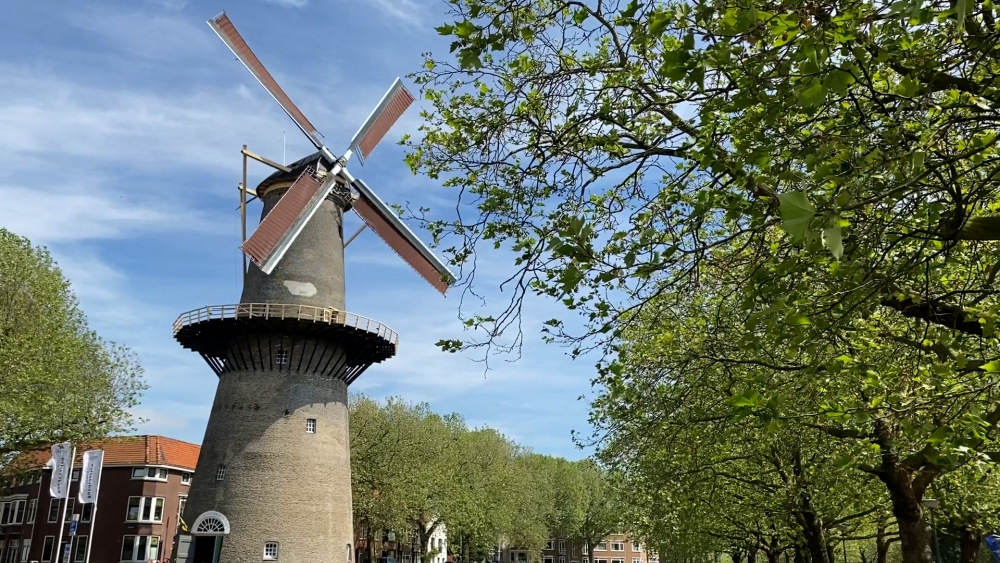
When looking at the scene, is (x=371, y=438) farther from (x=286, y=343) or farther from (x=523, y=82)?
(x=523, y=82)

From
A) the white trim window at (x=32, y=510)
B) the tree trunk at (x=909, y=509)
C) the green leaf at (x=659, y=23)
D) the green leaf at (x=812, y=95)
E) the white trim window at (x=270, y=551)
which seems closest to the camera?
the green leaf at (x=812, y=95)

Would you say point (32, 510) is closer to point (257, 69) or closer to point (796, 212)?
point (257, 69)

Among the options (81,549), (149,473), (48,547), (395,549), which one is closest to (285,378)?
(149,473)

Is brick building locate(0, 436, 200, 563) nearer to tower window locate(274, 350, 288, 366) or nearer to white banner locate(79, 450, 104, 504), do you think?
white banner locate(79, 450, 104, 504)

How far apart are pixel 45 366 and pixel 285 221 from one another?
1135cm

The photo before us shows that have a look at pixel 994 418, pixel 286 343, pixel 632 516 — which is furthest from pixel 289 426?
pixel 994 418

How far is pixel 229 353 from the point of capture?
31062 mm

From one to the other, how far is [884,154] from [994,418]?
4690 millimetres

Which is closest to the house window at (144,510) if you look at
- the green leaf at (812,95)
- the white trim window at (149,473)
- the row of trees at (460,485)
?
the white trim window at (149,473)

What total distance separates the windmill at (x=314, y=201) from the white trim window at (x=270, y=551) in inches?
421

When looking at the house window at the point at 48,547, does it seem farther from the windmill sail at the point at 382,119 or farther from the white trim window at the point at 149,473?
the windmill sail at the point at 382,119

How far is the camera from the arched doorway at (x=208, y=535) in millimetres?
28188

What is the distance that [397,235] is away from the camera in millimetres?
34188

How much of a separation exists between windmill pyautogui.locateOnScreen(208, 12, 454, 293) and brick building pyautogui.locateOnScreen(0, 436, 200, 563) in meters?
24.0
